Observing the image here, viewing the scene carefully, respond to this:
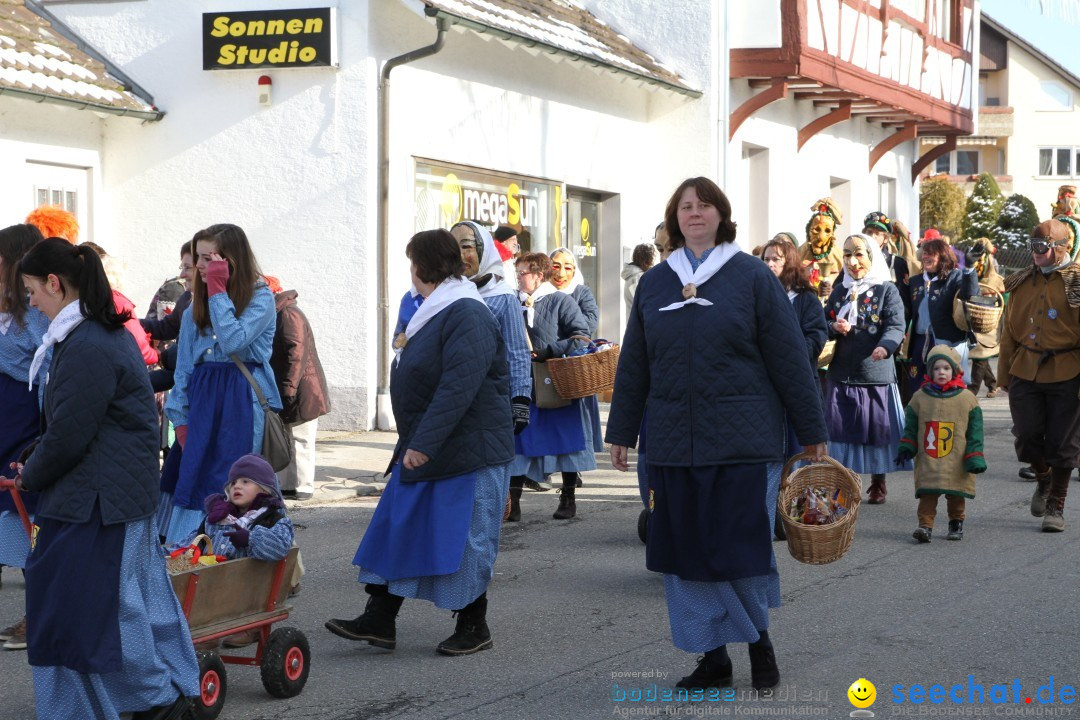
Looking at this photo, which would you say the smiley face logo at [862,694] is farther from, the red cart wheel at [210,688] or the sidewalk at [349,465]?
the sidewalk at [349,465]

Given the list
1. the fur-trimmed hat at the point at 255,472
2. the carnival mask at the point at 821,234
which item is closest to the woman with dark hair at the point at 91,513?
the fur-trimmed hat at the point at 255,472

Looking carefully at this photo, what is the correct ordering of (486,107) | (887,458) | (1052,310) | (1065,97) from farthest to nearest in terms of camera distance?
(1065,97), (486,107), (887,458), (1052,310)

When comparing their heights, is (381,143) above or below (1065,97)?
below

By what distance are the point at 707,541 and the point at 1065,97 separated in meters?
62.7

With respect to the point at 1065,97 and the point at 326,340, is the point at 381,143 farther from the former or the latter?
the point at 1065,97

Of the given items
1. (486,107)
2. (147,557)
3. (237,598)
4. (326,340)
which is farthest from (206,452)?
(486,107)

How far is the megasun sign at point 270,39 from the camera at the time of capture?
14.0 meters

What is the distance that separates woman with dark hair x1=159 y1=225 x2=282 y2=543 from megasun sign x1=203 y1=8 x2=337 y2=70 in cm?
752

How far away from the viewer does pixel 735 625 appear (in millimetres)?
5457

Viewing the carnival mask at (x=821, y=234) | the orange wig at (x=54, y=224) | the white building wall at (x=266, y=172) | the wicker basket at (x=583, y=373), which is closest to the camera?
the orange wig at (x=54, y=224)

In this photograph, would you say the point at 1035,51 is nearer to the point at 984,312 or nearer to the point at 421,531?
the point at 984,312

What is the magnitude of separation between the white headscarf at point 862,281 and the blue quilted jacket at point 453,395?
485cm

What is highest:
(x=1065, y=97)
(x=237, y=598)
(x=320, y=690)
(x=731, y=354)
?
(x=1065, y=97)

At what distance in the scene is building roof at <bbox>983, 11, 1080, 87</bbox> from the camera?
200 ft
